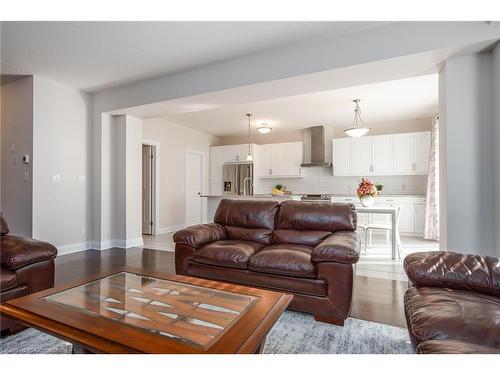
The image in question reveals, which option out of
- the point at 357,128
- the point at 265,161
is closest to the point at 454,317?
the point at 357,128

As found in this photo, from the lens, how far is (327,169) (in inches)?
277

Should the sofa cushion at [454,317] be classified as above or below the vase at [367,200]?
below

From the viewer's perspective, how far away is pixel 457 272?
1529 mm

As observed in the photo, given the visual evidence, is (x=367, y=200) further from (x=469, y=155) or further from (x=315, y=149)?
(x=315, y=149)

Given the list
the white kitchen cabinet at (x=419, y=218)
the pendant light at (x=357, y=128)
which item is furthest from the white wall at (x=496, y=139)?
the white kitchen cabinet at (x=419, y=218)

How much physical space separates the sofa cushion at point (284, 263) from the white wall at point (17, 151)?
11.8ft

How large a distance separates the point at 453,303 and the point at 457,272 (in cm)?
31

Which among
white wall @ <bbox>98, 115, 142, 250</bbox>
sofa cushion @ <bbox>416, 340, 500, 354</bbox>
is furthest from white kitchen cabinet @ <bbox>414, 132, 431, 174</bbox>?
white wall @ <bbox>98, 115, 142, 250</bbox>

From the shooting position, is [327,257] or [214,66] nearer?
[327,257]

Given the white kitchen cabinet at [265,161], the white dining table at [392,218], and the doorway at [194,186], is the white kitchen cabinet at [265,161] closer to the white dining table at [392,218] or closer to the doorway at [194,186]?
the doorway at [194,186]

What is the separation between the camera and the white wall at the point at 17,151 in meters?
3.90
